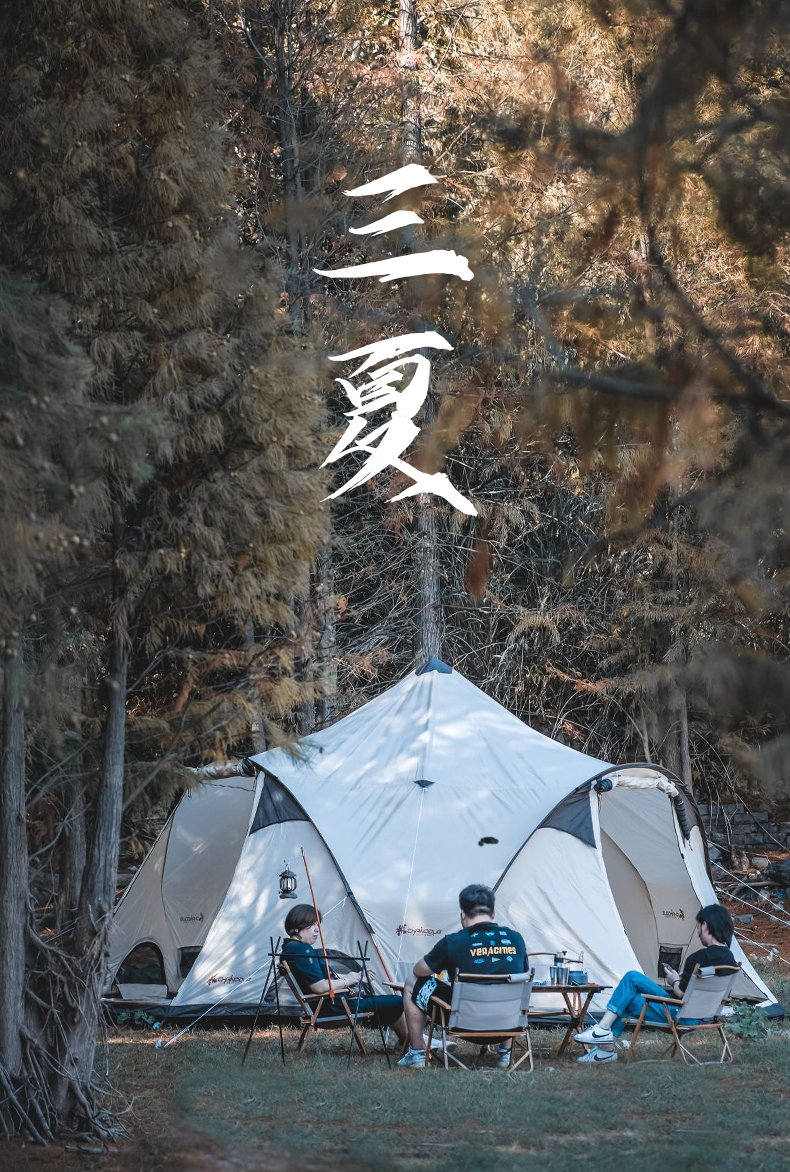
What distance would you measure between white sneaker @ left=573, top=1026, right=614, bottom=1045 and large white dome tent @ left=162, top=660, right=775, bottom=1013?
42.4 inches

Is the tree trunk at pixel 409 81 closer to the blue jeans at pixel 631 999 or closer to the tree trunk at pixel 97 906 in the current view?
the tree trunk at pixel 97 906

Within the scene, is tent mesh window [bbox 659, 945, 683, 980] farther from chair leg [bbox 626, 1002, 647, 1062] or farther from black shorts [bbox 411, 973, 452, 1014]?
black shorts [bbox 411, 973, 452, 1014]

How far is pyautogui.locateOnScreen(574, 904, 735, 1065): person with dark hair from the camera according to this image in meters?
6.90

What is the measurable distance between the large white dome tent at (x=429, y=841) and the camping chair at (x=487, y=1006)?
1570mm

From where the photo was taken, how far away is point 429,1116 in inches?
216

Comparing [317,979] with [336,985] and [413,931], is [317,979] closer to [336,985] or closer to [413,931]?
[336,985]

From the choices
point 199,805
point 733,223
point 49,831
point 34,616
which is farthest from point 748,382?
point 199,805

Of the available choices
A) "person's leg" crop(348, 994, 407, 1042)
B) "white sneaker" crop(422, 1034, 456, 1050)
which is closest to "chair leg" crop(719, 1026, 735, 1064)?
"white sneaker" crop(422, 1034, 456, 1050)

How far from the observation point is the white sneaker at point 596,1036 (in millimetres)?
6980

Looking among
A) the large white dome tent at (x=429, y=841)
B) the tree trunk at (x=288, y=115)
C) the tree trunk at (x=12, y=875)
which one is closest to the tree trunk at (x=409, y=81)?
the tree trunk at (x=288, y=115)

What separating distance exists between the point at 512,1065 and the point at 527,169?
17.9ft

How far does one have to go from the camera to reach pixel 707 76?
A: 2111 millimetres

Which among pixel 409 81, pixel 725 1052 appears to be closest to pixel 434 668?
pixel 725 1052

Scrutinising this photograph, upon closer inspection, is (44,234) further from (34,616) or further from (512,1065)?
(512,1065)
